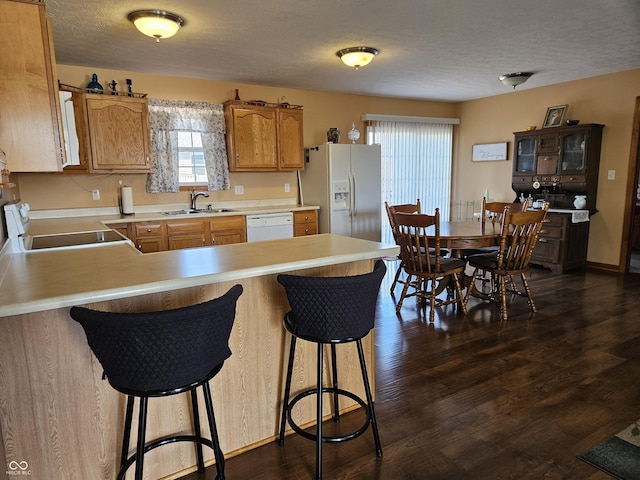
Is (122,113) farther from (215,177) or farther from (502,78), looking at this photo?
(502,78)

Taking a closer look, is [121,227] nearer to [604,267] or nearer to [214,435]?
[214,435]

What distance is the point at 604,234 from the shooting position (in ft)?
16.5

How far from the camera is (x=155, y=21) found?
2.74 meters

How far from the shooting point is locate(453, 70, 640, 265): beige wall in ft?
15.6

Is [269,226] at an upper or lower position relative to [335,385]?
upper

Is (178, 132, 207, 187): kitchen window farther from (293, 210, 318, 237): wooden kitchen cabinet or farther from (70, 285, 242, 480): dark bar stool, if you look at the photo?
(70, 285, 242, 480): dark bar stool

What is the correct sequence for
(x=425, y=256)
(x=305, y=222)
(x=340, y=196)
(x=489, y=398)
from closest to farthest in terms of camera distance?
(x=489, y=398), (x=425, y=256), (x=305, y=222), (x=340, y=196)

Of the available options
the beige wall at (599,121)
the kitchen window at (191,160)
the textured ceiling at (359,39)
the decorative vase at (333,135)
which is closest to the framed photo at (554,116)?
the beige wall at (599,121)

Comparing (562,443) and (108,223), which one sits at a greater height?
(108,223)

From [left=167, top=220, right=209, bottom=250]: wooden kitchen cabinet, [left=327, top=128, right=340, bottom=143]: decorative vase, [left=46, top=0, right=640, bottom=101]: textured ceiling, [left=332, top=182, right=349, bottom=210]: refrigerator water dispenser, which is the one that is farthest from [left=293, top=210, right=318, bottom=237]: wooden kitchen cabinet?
[left=46, top=0, right=640, bottom=101]: textured ceiling

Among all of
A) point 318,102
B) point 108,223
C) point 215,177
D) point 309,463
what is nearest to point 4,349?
point 309,463

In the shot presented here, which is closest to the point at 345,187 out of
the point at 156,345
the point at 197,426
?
the point at 197,426

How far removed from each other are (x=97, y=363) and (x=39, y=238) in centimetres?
181

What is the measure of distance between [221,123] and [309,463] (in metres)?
3.92
